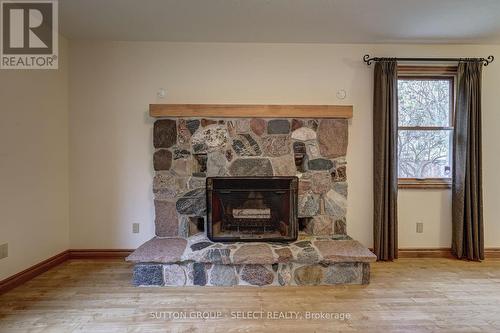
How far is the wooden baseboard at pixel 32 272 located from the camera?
2.34 metres

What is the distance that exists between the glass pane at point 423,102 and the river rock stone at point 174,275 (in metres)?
2.77

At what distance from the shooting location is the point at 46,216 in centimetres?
281

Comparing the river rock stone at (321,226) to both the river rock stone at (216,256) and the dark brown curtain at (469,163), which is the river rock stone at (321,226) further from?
the dark brown curtain at (469,163)

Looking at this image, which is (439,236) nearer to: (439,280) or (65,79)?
(439,280)

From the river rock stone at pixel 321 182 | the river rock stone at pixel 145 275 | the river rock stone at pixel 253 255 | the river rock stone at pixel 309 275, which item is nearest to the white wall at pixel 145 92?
the river rock stone at pixel 321 182

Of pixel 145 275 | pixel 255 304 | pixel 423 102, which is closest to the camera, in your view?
pixel 255 304

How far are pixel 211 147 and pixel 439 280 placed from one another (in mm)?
2486

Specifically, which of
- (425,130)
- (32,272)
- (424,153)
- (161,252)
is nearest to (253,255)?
(161,252)

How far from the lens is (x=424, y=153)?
3219 millimetres

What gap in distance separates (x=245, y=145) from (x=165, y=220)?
1.15 m

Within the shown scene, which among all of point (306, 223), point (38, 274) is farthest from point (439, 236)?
point (38, 274)

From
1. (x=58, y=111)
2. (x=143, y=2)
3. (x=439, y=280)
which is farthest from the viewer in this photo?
(x=58, y=111)

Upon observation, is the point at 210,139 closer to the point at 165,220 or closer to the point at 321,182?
the point at 165,220

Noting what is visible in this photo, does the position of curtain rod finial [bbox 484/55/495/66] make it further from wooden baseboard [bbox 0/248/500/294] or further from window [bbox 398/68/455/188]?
wooden baseboard [bbox 0/248/500/294]
